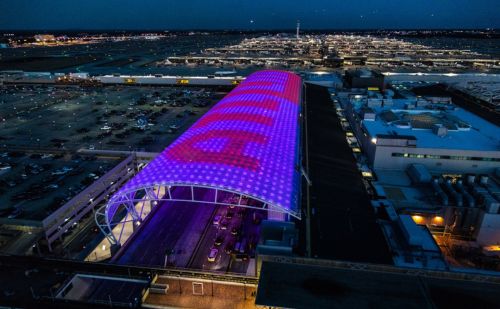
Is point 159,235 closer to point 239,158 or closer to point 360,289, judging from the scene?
point 239,158

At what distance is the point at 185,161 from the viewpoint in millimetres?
38406

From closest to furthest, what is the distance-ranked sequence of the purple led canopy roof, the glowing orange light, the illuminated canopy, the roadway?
the illuminated canopy
the purple led canopy roof
the roadway
the glowing orange light

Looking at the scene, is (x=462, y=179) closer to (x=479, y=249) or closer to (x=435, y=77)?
(x=479, y=249)

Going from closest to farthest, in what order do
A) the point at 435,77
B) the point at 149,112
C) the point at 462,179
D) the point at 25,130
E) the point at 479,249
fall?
the point at 479,249 → the point at 462,179 → the point at 25,130 → the point at 149,112 → the point at 435,77

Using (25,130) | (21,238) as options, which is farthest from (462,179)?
(25,130)

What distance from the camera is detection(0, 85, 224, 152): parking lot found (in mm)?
74938

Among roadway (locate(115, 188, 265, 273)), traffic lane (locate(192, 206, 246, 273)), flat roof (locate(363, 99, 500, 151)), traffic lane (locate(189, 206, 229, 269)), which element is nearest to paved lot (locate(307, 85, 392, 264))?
flat roof (locate(363, 99, 500, 151))

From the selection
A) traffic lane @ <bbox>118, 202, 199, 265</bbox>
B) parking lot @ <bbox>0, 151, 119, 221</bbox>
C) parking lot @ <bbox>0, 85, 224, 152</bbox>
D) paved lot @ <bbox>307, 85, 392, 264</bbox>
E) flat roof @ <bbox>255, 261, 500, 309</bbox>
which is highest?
flat roof @ <bbox>255, 261, 500, 309</bbox>

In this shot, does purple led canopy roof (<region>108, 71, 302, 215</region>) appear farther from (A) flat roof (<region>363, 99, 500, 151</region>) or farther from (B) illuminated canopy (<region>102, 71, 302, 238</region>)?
(A) flat roof (<region>363, 99, 500, 151</region>)

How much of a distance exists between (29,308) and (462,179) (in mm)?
57428

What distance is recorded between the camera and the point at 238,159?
125 feet

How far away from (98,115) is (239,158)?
238ft

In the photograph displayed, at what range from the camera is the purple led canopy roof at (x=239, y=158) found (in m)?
34.6

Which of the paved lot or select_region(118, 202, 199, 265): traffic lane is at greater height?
the paved lot
